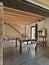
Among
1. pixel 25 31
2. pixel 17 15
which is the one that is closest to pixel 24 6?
pixel 17 15

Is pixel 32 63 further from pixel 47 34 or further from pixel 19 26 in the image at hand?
pixel 19 26

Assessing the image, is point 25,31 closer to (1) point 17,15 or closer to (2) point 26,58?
(1) point 17,15

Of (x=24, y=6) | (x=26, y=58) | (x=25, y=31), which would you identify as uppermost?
(x=24, y=6)

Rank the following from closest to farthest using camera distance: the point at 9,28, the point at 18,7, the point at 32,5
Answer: the point at 18,7, the point at 32,5, the point at 9,28

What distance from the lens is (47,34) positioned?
6.82 meters

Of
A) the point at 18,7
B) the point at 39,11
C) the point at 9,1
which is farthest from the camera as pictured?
the point at 39,11

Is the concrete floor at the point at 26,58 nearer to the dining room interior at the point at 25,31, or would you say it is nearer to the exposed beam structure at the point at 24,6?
the dining room interior at the point at 25,31

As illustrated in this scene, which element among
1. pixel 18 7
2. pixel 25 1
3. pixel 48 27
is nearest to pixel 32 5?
pixel 25 1

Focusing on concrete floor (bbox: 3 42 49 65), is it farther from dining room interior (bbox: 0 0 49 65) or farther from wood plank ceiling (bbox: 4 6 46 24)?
wood plank ceiling (bbox: 4 6 46 24)

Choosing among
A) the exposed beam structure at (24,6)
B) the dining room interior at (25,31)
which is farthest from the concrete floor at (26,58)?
the exposed beam structure at (24,6)

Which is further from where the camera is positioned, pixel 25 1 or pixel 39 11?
pixel 39 11

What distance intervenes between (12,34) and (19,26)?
1.26 meters

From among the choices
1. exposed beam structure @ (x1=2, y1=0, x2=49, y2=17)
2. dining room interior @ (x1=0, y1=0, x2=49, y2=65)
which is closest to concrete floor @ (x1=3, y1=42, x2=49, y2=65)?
dining room interior @ (x1=0, y1=0, x2=49, y2=65)

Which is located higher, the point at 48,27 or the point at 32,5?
the point at 32,5
